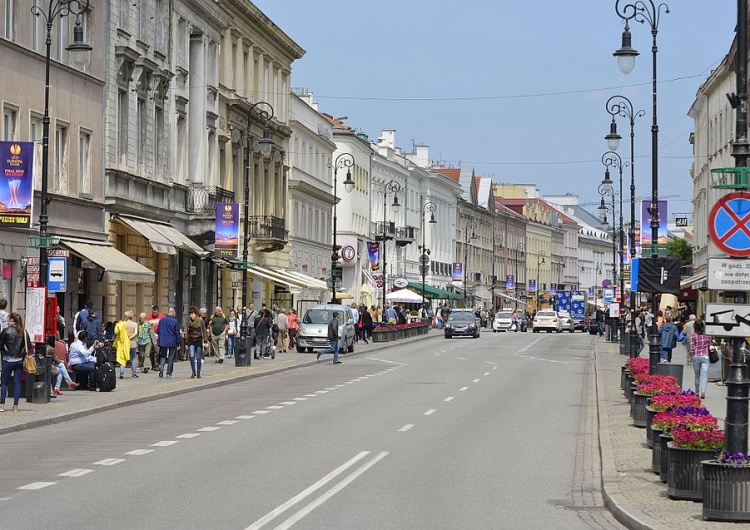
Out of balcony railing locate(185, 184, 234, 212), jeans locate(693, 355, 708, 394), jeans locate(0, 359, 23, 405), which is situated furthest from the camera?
balcony railing locate(185, 184, 234, 212)

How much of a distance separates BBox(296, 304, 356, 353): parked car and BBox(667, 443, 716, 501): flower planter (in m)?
42.6

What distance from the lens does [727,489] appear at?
1220cm

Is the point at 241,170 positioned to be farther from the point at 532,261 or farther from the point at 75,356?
the point at 532,261

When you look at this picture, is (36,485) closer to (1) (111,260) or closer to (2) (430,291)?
(1) (111,260)

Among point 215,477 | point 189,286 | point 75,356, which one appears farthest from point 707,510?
point 189,286

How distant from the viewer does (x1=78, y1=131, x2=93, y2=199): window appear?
4175cm

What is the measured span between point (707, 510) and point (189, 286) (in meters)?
43.5

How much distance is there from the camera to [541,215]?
633 feet

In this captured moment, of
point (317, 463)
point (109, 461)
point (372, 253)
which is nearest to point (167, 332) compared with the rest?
point (109, 461)

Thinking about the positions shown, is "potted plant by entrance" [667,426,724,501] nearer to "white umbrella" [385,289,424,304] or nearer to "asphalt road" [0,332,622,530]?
"asphalt road" [0,332,622,530]

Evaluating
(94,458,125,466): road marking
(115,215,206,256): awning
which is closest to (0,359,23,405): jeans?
(94,458,125,466): road marking

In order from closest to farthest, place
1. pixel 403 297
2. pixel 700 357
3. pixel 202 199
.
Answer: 1. pixel 700 357
2. pixel 202 199
3. pixel 403 297

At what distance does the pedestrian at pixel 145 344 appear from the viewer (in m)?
38.9

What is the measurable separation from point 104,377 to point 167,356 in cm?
614
